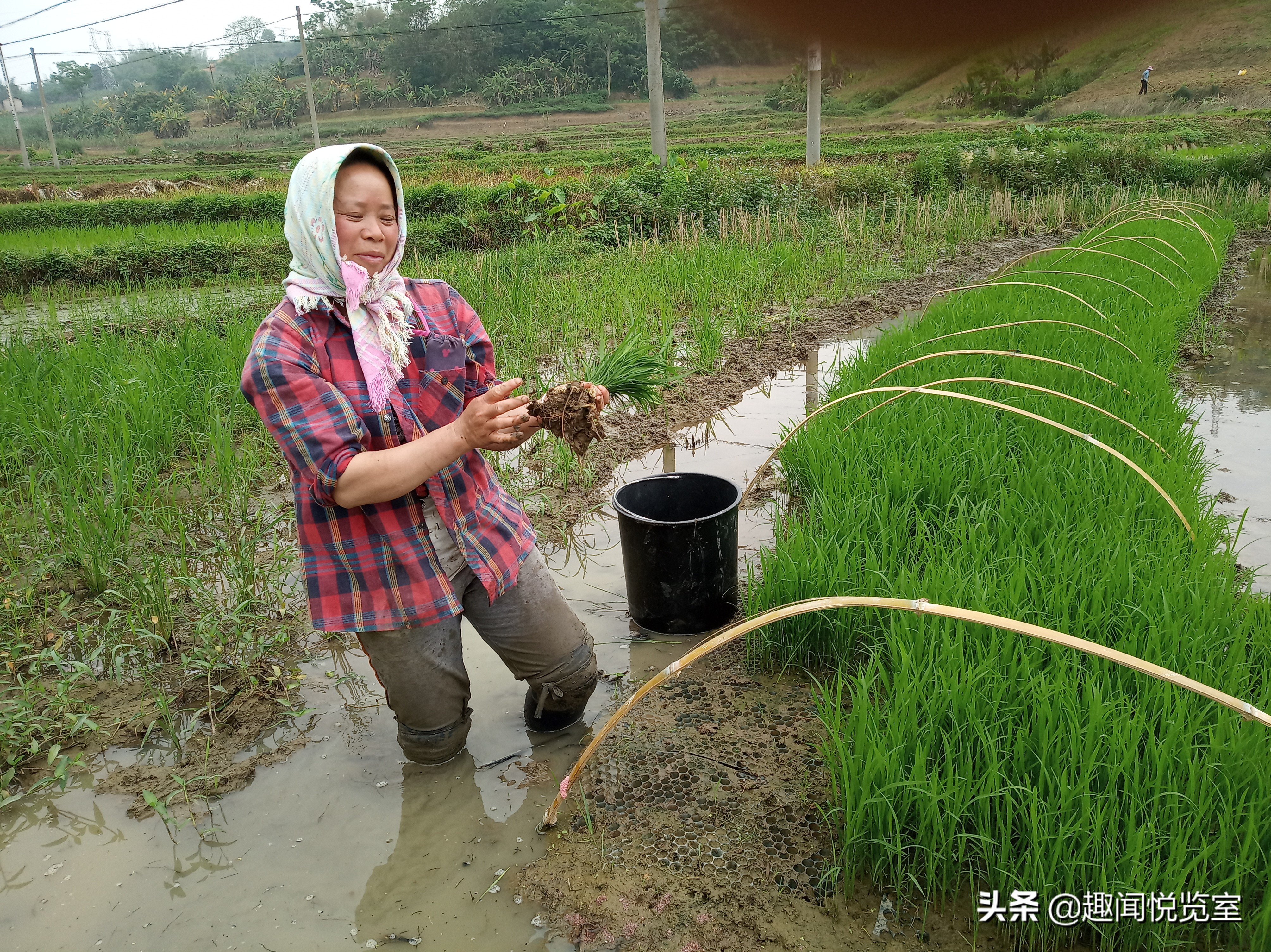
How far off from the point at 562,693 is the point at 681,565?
0.56 m

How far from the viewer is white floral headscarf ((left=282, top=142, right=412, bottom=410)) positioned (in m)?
1.61

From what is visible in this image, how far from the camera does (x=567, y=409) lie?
1.87 meters

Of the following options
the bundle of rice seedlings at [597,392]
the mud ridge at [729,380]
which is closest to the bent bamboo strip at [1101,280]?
the mud ridge at [729,380]

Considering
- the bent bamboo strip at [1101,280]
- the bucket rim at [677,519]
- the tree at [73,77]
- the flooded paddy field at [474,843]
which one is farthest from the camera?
the tree at [73,77]

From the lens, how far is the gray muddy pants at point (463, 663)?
6.19 feet

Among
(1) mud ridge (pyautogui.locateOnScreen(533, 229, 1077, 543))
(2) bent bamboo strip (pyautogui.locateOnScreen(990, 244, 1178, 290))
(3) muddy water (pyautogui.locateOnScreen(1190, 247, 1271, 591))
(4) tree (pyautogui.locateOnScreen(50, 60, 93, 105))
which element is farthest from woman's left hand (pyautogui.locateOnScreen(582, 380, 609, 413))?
(4) tree (pyautogui.locateOnScreen(50, 60, 93, 105))

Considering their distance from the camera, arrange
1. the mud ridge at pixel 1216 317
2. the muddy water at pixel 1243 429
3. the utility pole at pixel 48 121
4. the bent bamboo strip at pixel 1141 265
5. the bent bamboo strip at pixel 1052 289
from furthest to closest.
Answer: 1. the utility pole at pixel 48 121
2. the bent bamboo strip at pixel 1141 265
3. the mud ridge at pixel 1216 317
4. the bent bamboo strip at pixel 1052 289
5. the muddy water at pixel 1243 429

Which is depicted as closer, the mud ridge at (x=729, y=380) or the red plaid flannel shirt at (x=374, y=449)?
the red plaid flannel shirt at (x=374, y=449)

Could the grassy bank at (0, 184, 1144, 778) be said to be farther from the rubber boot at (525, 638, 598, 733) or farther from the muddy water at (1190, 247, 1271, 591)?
the muddy water at (1190, 247, 1271, 591)

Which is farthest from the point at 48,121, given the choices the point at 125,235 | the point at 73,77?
the point at 73,77

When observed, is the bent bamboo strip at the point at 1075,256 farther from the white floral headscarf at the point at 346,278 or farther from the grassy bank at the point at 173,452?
the white floral headscarf at the point at 346,278

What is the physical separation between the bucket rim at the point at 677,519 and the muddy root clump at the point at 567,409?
54cm

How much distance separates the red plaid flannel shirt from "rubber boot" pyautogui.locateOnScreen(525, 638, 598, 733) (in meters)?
0.27

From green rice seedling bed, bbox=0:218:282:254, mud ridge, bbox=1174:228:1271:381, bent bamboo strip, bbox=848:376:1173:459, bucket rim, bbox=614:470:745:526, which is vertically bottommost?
mud ridge, bbox=1174:228:1271:381
